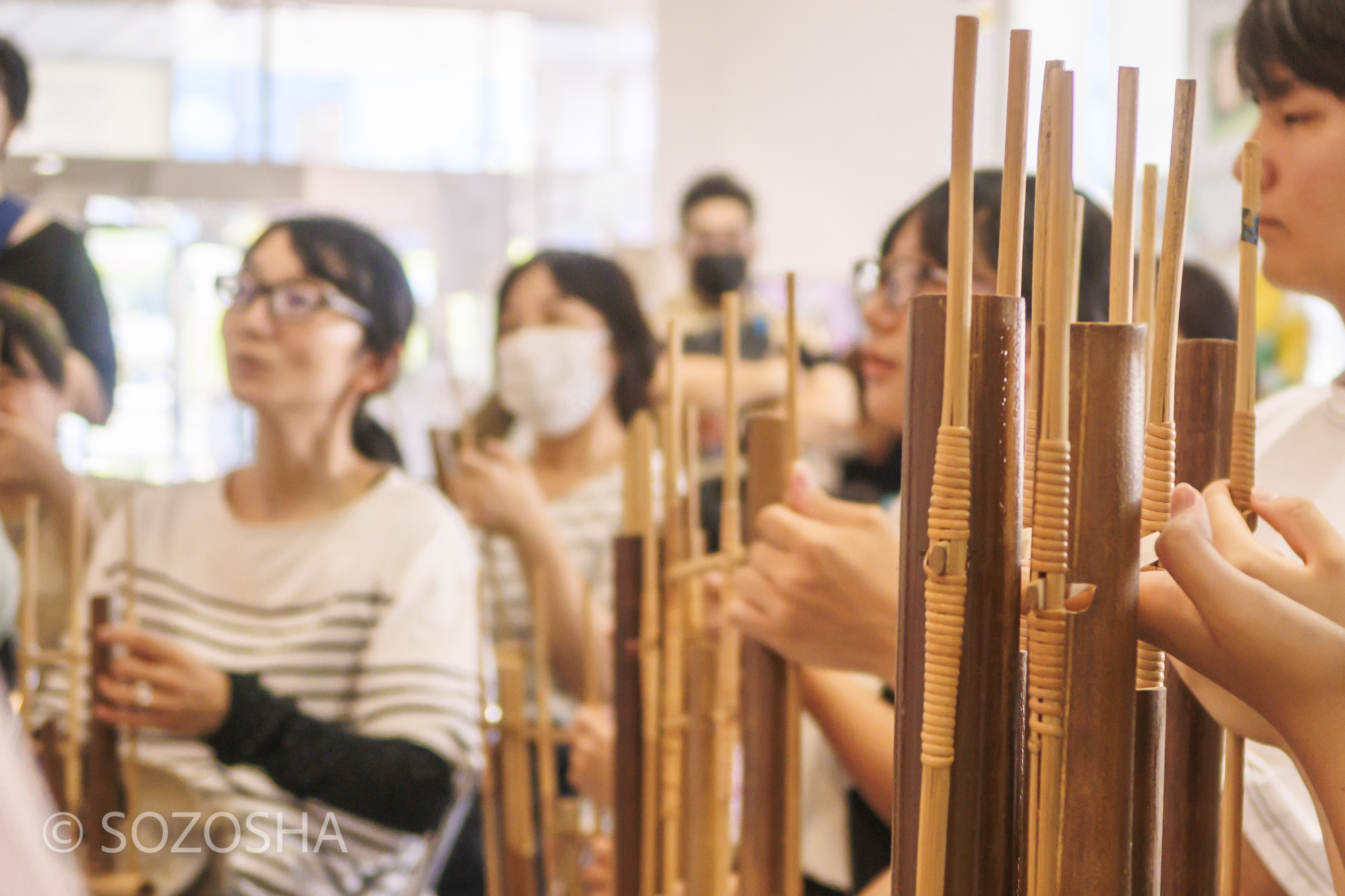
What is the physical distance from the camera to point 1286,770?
0.59 metres

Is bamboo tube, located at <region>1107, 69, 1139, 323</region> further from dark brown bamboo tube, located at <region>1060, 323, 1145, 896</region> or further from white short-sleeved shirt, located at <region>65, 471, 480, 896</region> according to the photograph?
white short-sleeved shirt, located at <region>65, 471, 480, 896</region>

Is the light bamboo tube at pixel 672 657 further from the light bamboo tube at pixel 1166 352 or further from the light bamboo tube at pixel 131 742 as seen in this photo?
the light bamboo tube at pixel 131 742

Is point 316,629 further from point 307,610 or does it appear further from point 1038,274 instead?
→ point 1038,274

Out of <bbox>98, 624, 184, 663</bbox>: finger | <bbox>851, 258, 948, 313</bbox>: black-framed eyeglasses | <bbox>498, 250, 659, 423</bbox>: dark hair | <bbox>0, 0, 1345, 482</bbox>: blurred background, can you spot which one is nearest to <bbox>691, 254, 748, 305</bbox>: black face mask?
<bbox>0, 0, 1345, 482</bbox>: blurred background

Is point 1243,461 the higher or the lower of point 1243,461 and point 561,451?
the higher

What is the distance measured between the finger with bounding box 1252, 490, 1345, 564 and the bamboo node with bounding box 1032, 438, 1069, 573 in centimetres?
8

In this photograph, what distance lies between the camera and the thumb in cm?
62

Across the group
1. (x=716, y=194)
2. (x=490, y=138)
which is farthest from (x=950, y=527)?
(x=490, y=138)

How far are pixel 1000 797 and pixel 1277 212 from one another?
1.00 feet

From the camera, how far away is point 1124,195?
353 millimetres

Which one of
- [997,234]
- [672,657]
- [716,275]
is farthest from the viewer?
[716,275]

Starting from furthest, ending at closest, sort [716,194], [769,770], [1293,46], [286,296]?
[716,194], [286,296], [769,770], [1293,46]

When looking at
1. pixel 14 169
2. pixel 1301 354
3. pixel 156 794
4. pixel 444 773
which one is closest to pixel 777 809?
pixel 444 773

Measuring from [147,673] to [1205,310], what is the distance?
0.99m
